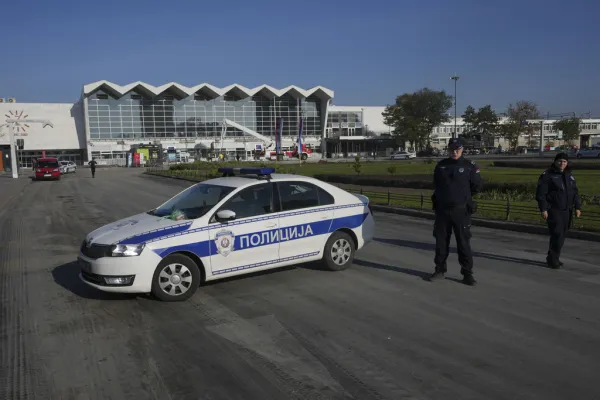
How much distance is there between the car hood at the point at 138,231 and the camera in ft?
19.7

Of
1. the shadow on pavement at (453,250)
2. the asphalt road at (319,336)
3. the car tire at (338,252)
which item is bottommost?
the shadow on pavement at (453,250)

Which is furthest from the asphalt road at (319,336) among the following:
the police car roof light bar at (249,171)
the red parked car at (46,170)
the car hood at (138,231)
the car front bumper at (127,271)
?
the red parked car at (46,170)

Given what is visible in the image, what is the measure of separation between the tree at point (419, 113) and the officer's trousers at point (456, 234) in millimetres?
86139

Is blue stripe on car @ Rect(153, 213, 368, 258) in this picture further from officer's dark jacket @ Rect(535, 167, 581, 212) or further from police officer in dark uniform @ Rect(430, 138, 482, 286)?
officer's dark jacket @ Rect(535, 167, 581, 212)

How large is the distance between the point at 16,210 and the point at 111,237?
1500 cm

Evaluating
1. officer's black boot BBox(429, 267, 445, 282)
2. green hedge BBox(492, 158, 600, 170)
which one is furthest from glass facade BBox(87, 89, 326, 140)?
officer's black boot BBox(429, 267, 445, 282)

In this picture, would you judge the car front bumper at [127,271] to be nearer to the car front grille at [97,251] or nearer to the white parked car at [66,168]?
the car front grille at [97,251]

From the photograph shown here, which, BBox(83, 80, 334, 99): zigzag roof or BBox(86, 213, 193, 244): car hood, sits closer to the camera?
BBox(86, 213, 193, 244): car hood

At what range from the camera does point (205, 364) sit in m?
4.40

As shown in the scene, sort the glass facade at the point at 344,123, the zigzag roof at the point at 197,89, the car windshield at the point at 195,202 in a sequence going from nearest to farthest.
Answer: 1. the car windshield at the point at 195,202
2. the zigzag roof at the point at 197,89
3. the glass facade at the point at 344,123

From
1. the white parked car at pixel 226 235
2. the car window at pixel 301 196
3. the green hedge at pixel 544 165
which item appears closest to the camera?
the white parked car at pixel 226 235

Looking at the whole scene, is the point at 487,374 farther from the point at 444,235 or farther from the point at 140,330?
the point at 140,330

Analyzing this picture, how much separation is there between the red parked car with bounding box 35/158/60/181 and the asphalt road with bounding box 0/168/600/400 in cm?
3611

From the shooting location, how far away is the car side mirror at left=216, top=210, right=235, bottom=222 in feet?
20.9
